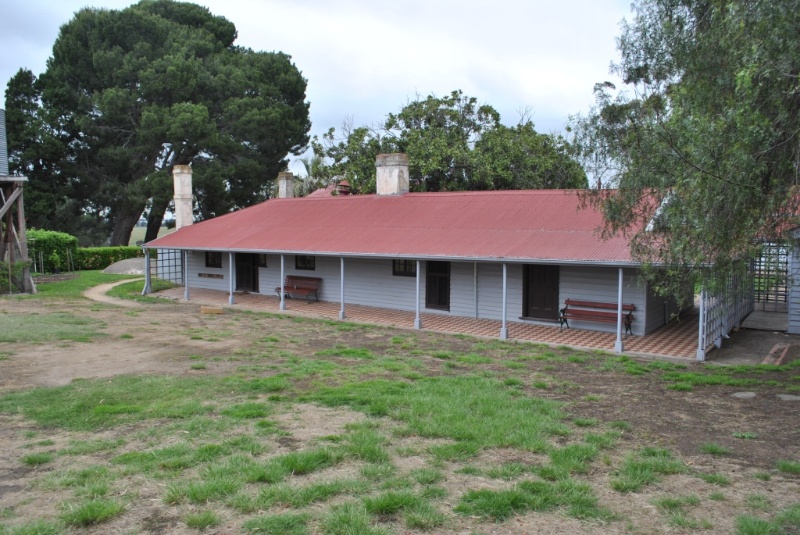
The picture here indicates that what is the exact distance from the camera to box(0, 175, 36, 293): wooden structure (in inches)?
859

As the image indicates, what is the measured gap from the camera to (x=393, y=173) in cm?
2122

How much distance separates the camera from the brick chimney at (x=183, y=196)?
25.2m

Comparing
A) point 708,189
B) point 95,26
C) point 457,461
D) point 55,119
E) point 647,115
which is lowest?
point 457,461

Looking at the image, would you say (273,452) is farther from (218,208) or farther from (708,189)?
(218,208)

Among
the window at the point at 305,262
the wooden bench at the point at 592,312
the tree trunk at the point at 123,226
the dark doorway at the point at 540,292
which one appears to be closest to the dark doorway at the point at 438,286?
the dark doorway at the point at 540,292

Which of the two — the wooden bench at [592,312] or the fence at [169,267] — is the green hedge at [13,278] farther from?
the wooden bench at [592,312]

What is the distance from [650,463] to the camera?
18.7 feet

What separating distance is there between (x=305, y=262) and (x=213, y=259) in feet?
16.2

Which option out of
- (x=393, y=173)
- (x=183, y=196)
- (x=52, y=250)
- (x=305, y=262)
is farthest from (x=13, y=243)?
(x=393, y=173)

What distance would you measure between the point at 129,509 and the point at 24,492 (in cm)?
111

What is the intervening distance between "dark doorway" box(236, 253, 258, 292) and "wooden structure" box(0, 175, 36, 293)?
24.3ft

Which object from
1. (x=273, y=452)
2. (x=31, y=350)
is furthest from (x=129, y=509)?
(x=31, y=350)

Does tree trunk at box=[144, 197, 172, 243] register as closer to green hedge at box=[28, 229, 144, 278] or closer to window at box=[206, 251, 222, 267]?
green hedge at box=[28, 229, 144, 278]

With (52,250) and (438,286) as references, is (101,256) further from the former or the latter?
(438,286)
